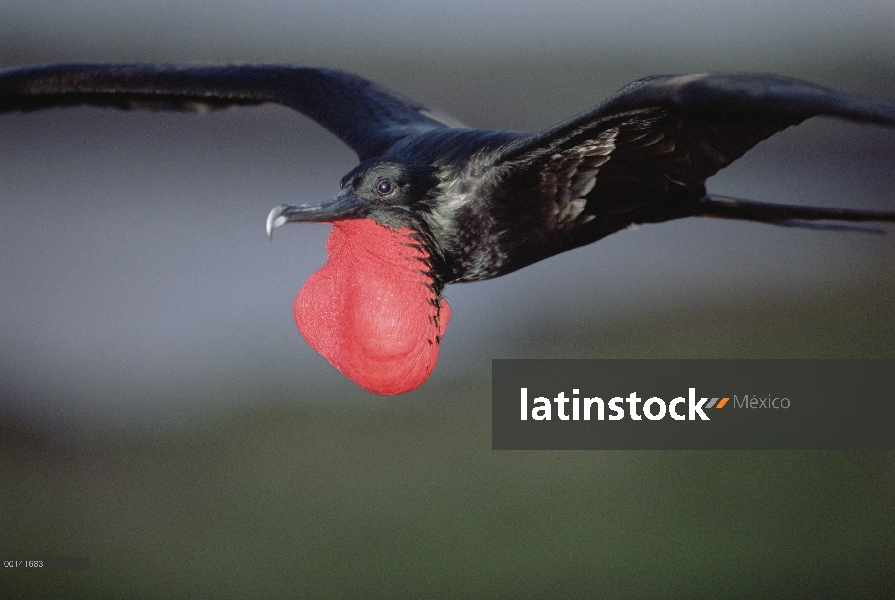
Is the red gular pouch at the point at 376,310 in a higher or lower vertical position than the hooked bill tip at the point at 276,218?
lower

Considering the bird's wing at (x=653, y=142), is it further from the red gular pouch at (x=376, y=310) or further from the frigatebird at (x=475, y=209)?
the red gular pouch at (x=376, y=310)

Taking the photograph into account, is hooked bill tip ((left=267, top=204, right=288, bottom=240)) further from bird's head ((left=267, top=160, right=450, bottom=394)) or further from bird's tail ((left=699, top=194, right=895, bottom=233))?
bird's tail ((left=699, top=194, right=895, bottom=233))

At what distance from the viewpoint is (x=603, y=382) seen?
8.18 ft

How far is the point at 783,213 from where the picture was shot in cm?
120

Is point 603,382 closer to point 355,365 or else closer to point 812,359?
point 812,359

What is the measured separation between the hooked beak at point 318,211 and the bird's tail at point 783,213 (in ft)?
1.46

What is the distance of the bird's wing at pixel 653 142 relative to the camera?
861 mm

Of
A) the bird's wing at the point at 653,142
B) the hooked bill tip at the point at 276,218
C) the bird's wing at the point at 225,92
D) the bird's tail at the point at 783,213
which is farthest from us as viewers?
the bird's wing at the point at 225,92

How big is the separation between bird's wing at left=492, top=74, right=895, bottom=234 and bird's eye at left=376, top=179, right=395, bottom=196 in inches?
4.8

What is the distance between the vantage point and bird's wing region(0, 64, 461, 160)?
1.36 metres
